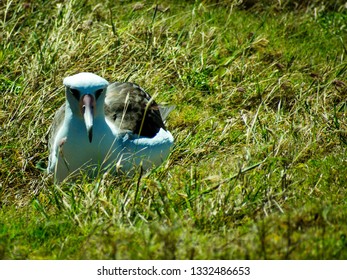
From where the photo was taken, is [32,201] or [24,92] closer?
[32,201]

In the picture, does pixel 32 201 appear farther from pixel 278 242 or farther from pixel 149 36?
pixel 149 36

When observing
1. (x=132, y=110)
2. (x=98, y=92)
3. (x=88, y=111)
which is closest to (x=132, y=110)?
(x=132, y=110)

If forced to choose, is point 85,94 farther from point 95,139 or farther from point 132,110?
point 132,110

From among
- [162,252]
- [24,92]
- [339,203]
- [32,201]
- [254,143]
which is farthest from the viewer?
[24,92]

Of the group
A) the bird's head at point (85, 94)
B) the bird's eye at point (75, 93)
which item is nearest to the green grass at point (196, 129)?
the bird's head at point (85, 94)

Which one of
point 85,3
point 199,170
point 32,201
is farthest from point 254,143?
point 85,3

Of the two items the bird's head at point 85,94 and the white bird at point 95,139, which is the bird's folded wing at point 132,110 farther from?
the bird's head at point 85,94

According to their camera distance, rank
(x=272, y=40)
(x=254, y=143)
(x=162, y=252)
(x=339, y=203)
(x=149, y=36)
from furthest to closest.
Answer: (x=272, y=40)
(x=149, y=36)
(x=254, y=143)
(x=339, y=203)
(x=162, y=252)

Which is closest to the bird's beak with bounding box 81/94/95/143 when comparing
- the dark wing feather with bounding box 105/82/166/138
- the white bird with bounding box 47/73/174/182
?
the white bird with bounding box 47/73/174/182

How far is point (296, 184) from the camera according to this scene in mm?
4941

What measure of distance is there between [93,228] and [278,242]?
98cm

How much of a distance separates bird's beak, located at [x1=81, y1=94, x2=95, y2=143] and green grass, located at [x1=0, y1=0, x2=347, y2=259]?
32cm

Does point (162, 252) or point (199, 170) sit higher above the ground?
point (162, 252)

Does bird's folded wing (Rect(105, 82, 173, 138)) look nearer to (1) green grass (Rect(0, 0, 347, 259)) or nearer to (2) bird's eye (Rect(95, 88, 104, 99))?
(2) bird's eye (Rect(95, 88, 104, 99))
